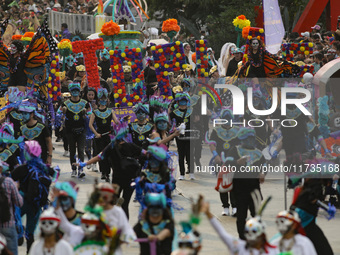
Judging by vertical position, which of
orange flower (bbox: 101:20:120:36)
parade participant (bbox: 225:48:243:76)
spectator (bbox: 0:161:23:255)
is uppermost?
orange flower (bbox: 101:20:120:36)

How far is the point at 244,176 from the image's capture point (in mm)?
12078

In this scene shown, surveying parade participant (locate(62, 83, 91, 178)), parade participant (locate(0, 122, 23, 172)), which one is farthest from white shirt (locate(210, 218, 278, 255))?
parade participant (locate(62, 83, 91, 178))

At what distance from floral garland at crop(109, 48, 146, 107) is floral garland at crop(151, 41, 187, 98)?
1.49ft

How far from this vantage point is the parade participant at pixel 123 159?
13000 mm

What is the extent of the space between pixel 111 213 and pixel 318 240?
2.46 m

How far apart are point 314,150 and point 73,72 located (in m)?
10.2

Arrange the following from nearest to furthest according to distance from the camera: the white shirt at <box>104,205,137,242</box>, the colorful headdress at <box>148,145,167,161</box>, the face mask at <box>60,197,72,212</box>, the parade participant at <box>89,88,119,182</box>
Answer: the white shirt at <box>104,205,137,242</box>
the face mask at <box>60,197,72,212</box>
the colorful headdress at <box>148,145,167,161</box>
the parade participant at <box>89,88,119,182</box>

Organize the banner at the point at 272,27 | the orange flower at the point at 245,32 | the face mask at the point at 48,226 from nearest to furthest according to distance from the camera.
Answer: the face mask at the point at 48,226 → the orange flower at the point at 245,32 → the banner at the point at 272,27

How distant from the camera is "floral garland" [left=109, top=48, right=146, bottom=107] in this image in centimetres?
1867

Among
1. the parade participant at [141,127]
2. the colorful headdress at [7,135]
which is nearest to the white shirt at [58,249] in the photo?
the colorful headdress at [7,135]

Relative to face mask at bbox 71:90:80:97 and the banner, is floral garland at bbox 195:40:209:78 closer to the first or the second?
the banner

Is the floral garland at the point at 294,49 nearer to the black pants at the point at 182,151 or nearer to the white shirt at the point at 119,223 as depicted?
the black pants at the point at 182,151

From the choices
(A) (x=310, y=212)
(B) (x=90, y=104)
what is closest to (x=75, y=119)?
(B) (x=90, y=104)

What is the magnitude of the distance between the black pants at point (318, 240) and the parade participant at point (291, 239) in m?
1.64
